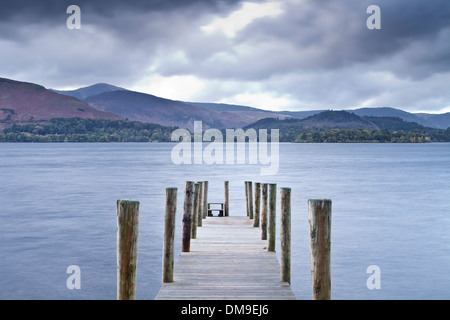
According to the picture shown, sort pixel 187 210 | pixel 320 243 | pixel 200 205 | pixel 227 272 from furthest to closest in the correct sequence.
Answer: pixel 200 205, pixel 187 210, pixel 227 272, pixel 320 243

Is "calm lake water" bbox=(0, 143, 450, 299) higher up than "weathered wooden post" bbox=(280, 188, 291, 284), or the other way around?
"weathered wooden post" bbox=(280, 188, 291, 284)

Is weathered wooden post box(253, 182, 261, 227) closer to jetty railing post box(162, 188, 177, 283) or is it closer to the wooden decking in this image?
the wooden decking

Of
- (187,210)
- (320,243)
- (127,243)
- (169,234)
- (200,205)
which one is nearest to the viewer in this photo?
(320,243)

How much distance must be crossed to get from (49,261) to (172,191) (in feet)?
40.4

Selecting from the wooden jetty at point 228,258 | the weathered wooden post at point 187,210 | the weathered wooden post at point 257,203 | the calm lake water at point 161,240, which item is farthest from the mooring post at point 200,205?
the weathered wooden post at point 187,210

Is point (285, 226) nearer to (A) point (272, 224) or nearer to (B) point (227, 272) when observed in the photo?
(B) point (227, 272)

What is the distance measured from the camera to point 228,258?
35.6ft

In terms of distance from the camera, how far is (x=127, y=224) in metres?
6.44

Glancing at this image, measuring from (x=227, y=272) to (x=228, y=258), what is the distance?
4.20 ft

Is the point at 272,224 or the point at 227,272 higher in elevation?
the point at 272,224

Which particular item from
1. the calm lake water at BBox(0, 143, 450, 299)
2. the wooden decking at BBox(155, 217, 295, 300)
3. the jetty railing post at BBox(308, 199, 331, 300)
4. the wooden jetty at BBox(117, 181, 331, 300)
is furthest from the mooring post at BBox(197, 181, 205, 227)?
the jetty railing post at BBox(308, 199, 331, 300)

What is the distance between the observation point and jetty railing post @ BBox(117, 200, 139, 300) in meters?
6.42

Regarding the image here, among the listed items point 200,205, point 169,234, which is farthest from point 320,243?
point 200,205
